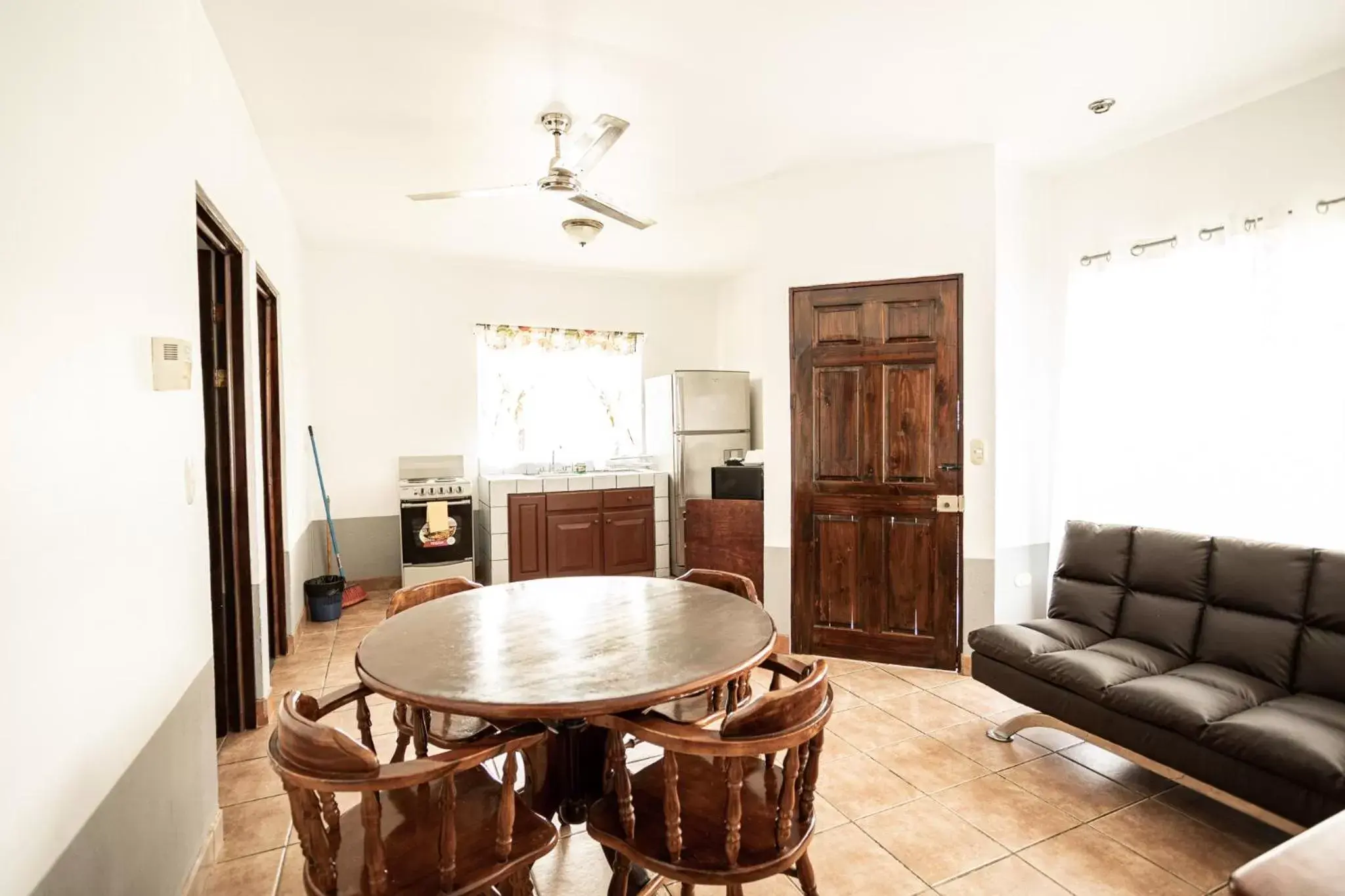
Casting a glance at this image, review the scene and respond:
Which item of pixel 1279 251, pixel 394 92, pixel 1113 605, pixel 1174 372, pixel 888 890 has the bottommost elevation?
pixel 888 890

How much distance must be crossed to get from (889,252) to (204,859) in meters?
3.77

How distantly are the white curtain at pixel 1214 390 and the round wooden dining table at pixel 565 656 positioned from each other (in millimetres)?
2371

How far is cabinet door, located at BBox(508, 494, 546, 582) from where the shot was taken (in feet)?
17.2

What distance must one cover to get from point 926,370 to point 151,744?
11.3ft

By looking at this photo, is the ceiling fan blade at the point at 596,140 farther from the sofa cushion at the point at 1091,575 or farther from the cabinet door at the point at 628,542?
the cabinet door at the point at 628,542

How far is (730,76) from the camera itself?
2.72 meters

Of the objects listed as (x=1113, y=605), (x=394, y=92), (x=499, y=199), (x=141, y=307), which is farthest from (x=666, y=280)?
(x=141, y=307)

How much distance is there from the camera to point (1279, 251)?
284 centimetres

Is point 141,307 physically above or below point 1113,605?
above

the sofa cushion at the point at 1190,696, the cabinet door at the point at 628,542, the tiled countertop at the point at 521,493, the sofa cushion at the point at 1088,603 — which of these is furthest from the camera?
the cabinet door at the point at 628,542

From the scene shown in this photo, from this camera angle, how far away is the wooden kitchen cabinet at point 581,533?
5.26m

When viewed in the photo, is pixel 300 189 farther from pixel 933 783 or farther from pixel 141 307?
pixel 933 783

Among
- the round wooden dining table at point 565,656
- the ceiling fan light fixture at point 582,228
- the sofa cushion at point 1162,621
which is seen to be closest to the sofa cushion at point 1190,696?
the sofa cushion at point 1162,621

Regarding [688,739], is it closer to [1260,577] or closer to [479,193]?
[1260,577]
